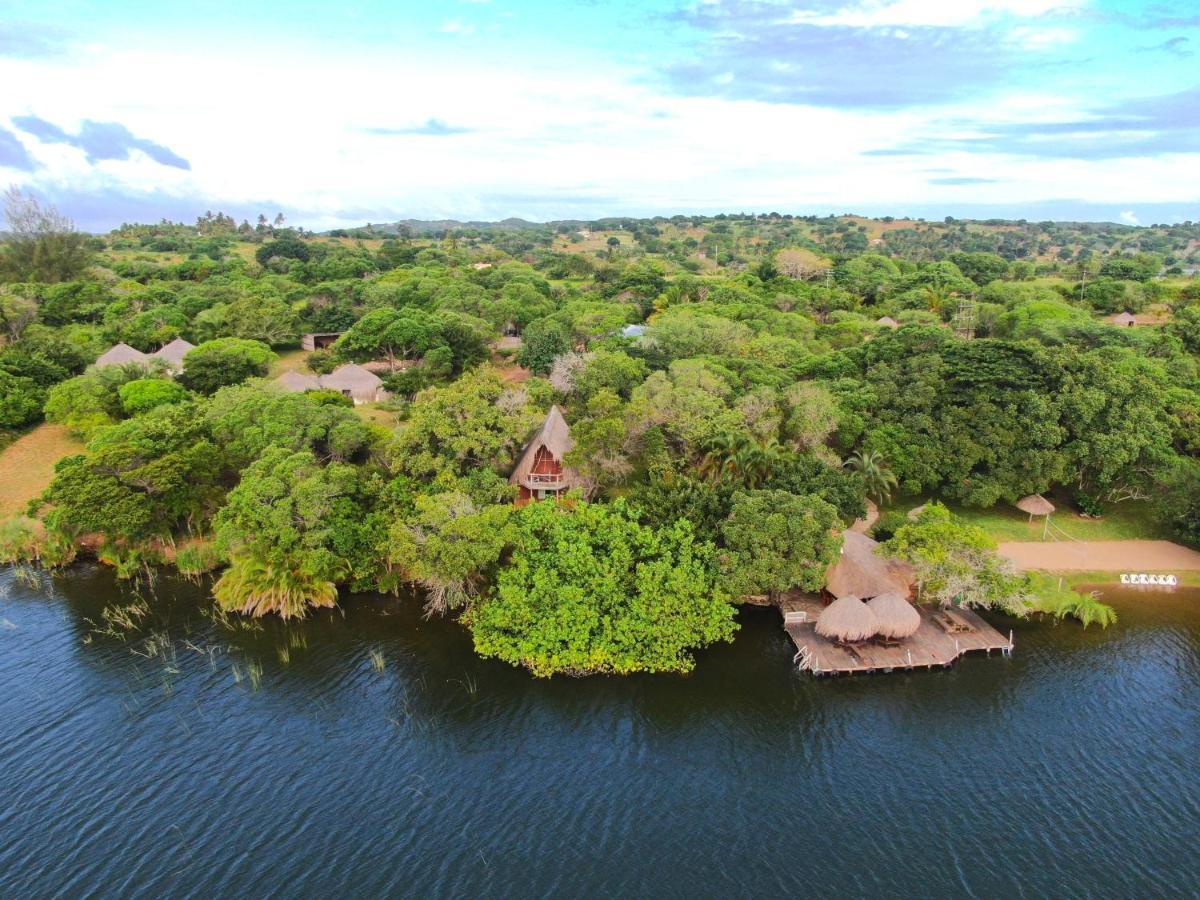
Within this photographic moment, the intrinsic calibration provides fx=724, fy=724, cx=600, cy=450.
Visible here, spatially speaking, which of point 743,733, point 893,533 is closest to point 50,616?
point 743,733

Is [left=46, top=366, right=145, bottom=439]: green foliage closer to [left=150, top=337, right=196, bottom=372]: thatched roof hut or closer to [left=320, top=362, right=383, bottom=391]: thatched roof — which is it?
[left=150, top=337, right=196, bottom=372]: thatched roof hut

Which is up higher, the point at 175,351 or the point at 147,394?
the point at 175,351

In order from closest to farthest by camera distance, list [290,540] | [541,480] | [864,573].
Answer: [864,573]
[290,540]
[541,480]

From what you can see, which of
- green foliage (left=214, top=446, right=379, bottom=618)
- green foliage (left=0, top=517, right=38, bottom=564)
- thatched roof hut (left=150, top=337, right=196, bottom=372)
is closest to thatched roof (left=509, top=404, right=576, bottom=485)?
green foliage (left=214, top=446, right=379, bottom=618)

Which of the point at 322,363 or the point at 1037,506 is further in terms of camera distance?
the point at 322,363

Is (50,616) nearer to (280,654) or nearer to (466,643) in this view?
(280,654)

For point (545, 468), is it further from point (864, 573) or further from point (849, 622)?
point (849, 622)

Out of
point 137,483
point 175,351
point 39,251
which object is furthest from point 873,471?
point 39,251
